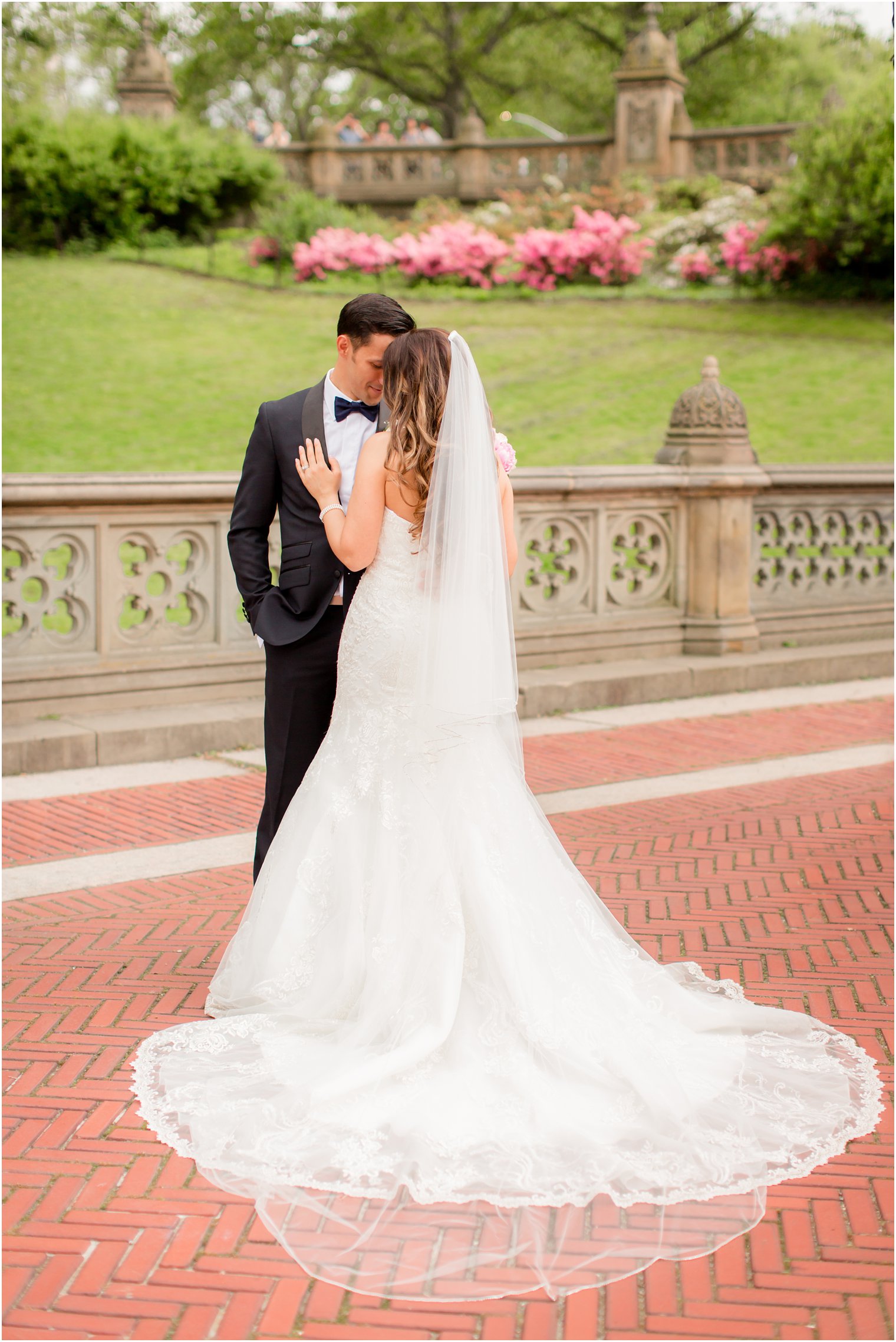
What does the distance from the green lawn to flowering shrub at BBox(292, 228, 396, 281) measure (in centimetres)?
64

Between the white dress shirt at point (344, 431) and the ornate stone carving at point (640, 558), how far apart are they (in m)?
5.63

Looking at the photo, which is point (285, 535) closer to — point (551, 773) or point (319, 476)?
point (319, 476)

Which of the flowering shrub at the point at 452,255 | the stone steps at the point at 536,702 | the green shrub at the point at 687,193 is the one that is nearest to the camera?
the stone steps at the point at 536,702

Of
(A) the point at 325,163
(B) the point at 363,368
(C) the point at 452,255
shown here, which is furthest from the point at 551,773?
(A) the point at 325,163

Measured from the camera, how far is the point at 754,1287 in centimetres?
292

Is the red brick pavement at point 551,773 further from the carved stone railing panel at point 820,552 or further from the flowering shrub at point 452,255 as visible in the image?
the flowering shrub at point 452,255

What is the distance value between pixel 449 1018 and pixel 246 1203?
794 mm

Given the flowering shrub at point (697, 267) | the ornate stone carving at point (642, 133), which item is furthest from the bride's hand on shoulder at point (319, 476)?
the ornate stone carving at point (642, 133)

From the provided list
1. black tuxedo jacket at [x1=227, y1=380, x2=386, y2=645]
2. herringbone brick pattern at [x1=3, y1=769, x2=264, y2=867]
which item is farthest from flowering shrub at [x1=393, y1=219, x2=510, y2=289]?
black tuxedo jacket at [x1=227, y1=380, x2=386, y2=645]

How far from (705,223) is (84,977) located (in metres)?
21.1

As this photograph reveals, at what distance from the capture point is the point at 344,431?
14.8 feet

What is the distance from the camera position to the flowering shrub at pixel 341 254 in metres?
22.5

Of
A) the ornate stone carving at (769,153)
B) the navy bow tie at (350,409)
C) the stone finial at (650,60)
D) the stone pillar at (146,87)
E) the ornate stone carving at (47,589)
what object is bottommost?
the ornate stone carving at (47,589)

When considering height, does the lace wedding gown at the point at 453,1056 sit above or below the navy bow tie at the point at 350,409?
below
